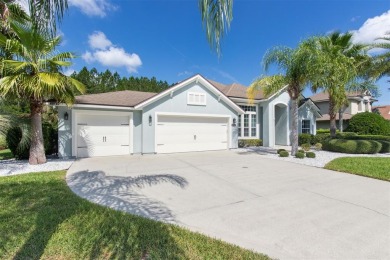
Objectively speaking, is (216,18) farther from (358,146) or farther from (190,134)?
(358,146)

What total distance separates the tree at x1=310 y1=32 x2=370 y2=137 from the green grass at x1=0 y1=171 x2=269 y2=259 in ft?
36.6

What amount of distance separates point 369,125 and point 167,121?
60.7 ft

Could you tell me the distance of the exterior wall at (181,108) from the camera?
1309 cm

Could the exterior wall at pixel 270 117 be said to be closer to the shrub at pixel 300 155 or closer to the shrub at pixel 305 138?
the shrub at pixel 305 138

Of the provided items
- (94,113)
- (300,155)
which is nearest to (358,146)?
(300,155)

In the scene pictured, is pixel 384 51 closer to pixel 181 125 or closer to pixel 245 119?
pixel 245 119

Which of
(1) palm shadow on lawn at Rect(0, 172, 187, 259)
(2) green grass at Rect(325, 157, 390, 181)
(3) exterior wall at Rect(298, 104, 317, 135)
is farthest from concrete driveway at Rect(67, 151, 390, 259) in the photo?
(3) exterior wall at Rect(298, 104, 317, 135)

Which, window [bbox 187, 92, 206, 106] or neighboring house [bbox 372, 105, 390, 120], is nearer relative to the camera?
window [bbox 187, 92, 206, 106]

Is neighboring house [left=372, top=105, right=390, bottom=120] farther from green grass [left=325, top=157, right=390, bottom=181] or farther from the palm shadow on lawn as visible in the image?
the palm shadow on lawn

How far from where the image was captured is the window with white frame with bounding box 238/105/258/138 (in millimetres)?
17375

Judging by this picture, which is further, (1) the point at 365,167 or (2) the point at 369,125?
(2) the point at 369,125

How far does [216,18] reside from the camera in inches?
109

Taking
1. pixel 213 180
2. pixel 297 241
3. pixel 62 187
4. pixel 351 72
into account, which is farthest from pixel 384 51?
pixel 62 187

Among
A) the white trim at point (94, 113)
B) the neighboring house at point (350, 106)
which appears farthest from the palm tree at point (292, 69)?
the neighboring house at point (350, 106)
